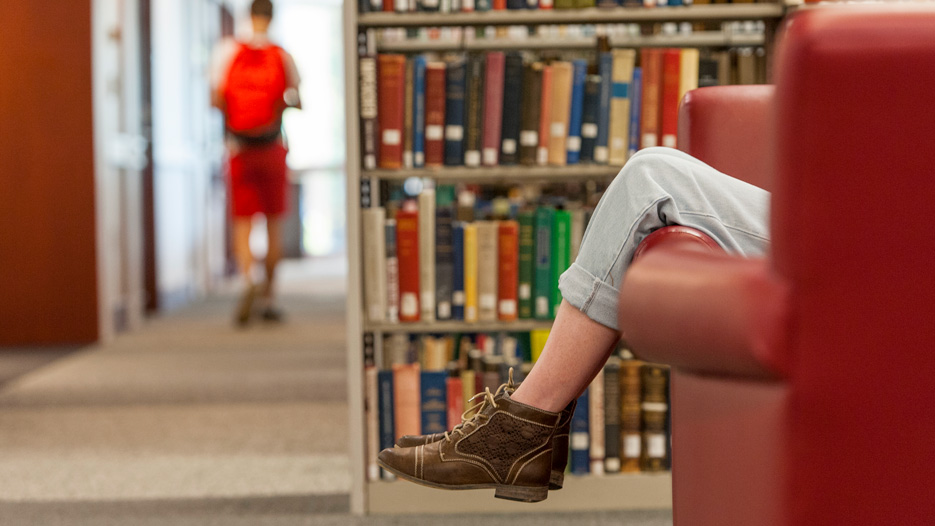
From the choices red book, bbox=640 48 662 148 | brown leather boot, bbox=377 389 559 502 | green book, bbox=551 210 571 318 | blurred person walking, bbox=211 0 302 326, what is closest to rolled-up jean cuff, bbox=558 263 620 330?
brown leather boot, bbox=377 389 559 502

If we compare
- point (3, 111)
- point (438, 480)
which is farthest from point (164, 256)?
point (438, 480)

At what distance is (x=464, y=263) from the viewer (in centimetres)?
201

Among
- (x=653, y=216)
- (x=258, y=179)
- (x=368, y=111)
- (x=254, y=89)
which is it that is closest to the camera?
(x=653, y=216)

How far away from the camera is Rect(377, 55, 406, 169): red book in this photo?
1.96m

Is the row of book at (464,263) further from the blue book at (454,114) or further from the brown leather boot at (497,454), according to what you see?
the brown leather boot at (497,454)

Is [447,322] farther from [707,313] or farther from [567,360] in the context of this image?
[707,313]

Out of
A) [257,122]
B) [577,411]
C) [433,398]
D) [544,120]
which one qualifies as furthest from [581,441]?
[257,122]

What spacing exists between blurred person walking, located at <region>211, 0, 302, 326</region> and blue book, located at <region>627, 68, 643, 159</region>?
2.76 m

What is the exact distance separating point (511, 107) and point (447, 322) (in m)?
0.47

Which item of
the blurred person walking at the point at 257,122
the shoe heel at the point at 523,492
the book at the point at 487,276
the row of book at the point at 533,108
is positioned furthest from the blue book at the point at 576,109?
the blurred person walking at the point at 257,122

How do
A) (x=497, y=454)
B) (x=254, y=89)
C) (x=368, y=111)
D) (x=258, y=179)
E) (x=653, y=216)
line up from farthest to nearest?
(x=258, y=179), (x=254, y=89), (x=368, y=111), (x=497, y=454), (x=653, y=216)

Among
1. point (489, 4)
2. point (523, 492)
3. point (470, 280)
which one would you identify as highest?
Result: point (489, 4)

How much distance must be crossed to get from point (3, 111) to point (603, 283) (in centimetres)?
382

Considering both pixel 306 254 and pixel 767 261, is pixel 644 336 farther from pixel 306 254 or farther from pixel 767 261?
pixel 306 254
